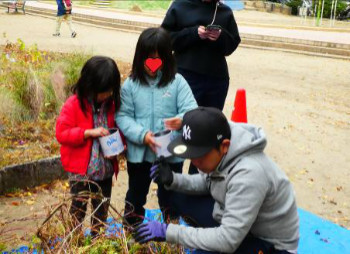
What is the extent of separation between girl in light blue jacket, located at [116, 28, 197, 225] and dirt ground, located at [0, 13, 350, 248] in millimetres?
641

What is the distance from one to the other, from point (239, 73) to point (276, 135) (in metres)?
4.03

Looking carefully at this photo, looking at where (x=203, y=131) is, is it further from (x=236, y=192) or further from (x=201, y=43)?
(x=201, y=43)

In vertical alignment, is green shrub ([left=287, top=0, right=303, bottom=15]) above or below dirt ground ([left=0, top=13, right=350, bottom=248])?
above

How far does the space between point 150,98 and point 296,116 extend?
412 centimetres

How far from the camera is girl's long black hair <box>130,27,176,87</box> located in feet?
8.46

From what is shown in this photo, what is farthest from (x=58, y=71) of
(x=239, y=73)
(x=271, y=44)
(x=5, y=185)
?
(x=271, y=44)

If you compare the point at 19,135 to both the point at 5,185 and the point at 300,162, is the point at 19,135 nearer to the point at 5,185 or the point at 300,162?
the point at 5,185

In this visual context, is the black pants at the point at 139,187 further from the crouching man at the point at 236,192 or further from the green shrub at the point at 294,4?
the green shrub at the point at 294,4

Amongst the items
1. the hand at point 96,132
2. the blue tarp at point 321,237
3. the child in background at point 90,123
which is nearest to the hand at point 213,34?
the child in background at point 90,123

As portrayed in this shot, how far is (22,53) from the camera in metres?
7.04

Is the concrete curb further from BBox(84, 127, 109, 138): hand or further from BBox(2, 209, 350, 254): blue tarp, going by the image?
BBox(84, 127, 109, 138): hand

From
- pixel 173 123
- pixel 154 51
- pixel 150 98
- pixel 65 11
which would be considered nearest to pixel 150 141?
pixel 173 123

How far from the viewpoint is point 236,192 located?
186cm

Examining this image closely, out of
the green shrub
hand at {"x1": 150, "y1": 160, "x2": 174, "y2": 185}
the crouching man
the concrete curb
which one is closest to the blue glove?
the crouching man
